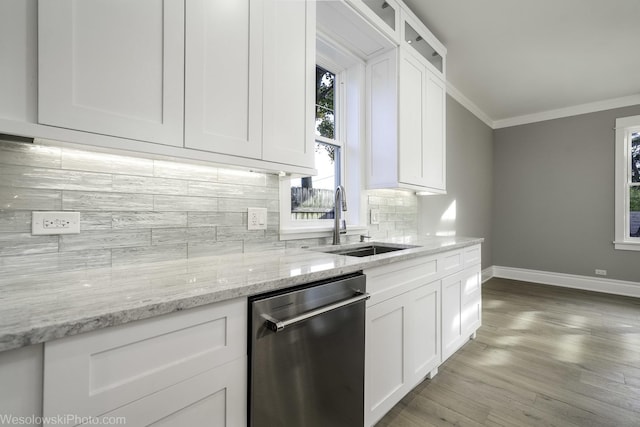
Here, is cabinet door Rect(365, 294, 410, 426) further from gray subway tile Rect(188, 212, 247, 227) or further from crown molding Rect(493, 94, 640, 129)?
crown molding Rect(493, 94, 640, 129)

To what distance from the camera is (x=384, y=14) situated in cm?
224

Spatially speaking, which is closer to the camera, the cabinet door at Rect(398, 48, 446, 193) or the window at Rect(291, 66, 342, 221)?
the window at Rect(291, 66, 342, 221)

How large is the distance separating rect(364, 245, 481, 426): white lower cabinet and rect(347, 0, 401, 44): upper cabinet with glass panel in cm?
168

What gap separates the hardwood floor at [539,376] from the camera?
166 centimetres

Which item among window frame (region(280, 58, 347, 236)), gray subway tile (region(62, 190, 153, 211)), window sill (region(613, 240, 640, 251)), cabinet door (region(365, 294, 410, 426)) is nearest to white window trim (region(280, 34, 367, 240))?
window frame (region(280, 58, 347, 236))

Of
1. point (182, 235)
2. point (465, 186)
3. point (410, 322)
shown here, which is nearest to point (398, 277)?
point (410, 322)

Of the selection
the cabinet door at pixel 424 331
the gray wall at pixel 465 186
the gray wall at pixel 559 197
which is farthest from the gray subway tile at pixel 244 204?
the gray wall at pixel 559 197

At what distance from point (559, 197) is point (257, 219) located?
5.21 m

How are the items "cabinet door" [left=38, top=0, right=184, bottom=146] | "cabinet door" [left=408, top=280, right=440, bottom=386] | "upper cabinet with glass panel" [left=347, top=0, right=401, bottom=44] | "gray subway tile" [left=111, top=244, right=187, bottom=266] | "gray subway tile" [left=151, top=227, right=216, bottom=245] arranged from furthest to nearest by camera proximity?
"upper cabinet with glass panel" [left=347, top=0, right=401, bottom=44] < "cabinet door" [left=408, top=280, right=440, bottom=386] < "gray subway tile" [left=151, top=227, right=216, bottom=245] < "gray subway tile" [left=111, top=244, right=187, bottom=266] < "cabinet door" [left=38, top=0, right=184, bottom=146]

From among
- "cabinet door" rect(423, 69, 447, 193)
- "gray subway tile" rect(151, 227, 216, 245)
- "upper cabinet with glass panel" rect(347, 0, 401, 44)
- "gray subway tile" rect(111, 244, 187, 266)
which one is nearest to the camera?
"gray subway tile" rect(111, 244, 187, 266)

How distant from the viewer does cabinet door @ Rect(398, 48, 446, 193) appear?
237 centimetres

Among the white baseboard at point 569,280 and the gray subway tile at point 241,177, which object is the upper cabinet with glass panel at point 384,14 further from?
the white baseboard at point 569,280

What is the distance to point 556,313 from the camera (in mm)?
3342

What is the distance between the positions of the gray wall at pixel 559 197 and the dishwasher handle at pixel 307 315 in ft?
16.1
